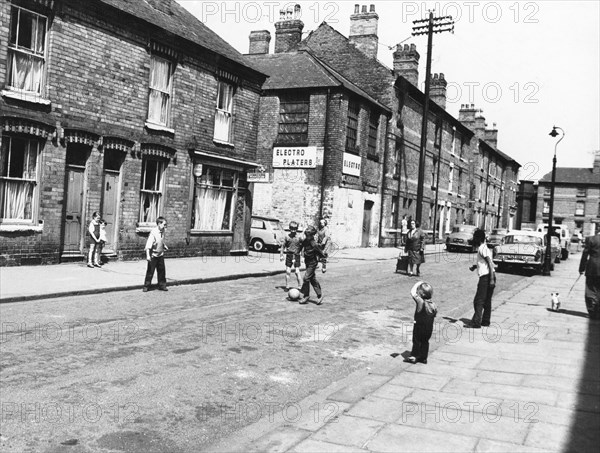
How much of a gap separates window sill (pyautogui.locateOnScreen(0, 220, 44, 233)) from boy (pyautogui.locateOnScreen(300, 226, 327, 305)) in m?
6.95

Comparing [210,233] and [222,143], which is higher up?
[222,143]

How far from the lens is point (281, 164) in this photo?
28453 millimetres

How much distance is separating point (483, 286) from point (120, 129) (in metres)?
11.1

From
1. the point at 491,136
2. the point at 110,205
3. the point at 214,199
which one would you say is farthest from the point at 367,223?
the point at 491,136

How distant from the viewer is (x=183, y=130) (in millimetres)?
18156

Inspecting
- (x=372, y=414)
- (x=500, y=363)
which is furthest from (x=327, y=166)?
(x=372, y=414)

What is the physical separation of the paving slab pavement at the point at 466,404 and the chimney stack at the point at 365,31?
26.7m

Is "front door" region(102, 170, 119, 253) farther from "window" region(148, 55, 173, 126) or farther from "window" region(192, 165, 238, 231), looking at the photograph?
"window" region(192, 165, 238, 231)

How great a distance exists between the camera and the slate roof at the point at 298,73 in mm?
27844

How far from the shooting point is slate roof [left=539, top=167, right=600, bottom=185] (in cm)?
7438

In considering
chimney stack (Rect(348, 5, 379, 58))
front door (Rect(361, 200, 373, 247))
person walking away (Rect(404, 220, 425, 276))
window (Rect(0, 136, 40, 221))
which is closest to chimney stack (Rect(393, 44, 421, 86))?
chimney stack (Rect(348, 5, 379, 58))

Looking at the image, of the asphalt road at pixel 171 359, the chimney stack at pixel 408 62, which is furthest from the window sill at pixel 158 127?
the chimney stack at pixel 408 62

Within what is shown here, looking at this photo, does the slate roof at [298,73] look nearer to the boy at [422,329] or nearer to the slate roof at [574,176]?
the boy at [422,329]

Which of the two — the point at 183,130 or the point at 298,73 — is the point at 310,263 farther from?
the point at 298,73
